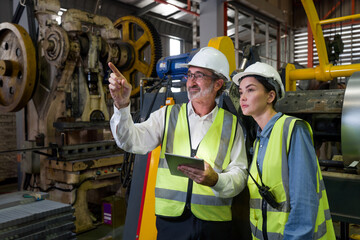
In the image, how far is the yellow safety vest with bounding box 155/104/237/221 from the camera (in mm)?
1660

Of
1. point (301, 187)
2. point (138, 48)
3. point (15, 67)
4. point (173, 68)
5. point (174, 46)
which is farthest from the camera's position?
point (174, 46)

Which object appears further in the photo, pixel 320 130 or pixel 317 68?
pixel 317 68

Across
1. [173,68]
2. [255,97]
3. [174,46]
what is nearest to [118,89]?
[255,97]

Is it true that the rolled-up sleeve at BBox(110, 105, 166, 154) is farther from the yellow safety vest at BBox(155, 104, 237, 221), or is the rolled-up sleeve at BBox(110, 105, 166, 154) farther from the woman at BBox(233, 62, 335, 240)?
the woman at BBox(233, 62, 335, 240)

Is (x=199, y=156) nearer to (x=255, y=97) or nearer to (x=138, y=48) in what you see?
(x=255, y=97)

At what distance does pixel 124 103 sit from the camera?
62.7 inches

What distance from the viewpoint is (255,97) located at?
159 cm

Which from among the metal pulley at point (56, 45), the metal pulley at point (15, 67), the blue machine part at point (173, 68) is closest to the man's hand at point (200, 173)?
the blue machine part at point (173, 68)

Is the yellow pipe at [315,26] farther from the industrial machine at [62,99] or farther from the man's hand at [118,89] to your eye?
the industrial machine at [62,99]

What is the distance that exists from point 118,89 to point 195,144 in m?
0.53

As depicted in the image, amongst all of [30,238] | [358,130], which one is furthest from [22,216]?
[358,130]

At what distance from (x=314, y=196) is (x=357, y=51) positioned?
8928 millimetres

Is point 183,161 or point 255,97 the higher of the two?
point 255,97

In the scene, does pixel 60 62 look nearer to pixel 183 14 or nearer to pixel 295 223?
pixel 295 223
